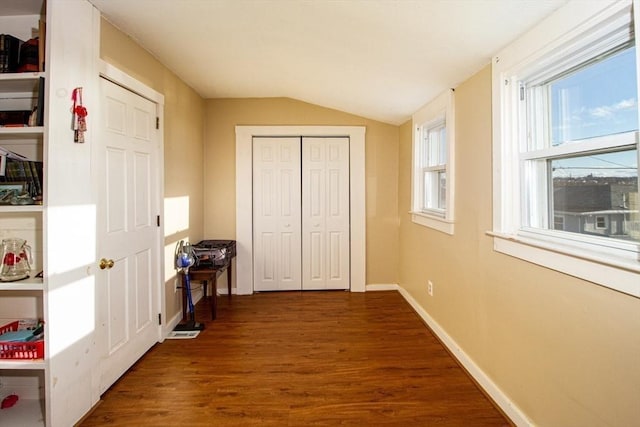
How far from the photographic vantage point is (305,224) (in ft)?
14.1

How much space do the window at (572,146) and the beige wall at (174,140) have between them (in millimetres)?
2422

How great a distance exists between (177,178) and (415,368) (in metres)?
2.64

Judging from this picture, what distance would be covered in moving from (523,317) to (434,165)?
6.22ft

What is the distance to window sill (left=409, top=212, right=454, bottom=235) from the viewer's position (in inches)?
109

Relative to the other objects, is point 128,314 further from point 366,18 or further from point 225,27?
point 366,18

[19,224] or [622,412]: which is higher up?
[19,224]

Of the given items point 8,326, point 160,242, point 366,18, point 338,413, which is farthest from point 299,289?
point 366,18

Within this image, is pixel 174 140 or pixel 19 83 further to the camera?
pixel 174 140

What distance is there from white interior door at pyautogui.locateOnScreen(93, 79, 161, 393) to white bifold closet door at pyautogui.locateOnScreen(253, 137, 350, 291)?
159cm

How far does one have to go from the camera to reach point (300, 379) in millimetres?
2320

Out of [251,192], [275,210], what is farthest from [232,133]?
[275,210]

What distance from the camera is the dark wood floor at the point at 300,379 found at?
6.35 ft

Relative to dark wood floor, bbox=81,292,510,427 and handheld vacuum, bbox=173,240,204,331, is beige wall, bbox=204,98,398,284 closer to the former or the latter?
handheld vacuum, bbox=173,240,204,331

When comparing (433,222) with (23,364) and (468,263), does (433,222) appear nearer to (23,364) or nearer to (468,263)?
(468,263)
